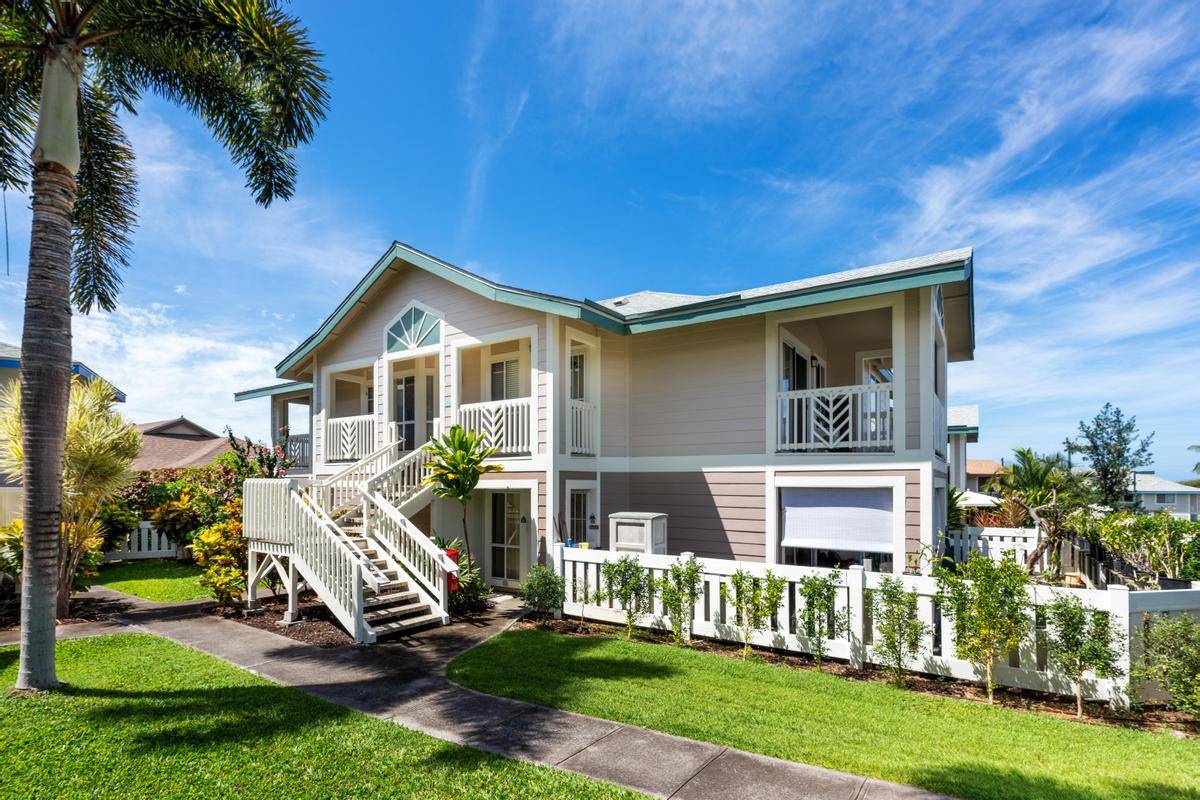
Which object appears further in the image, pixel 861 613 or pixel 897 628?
pixel 861 613

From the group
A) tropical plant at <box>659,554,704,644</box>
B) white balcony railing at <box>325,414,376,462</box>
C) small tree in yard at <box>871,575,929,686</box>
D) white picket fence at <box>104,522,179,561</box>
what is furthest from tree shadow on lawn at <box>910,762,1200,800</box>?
white picket fence at <box>104,522,179,561</box>

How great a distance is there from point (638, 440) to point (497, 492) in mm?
3256

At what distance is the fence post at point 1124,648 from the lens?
5.74 m

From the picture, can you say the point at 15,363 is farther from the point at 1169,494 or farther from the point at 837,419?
the point at 1169,494

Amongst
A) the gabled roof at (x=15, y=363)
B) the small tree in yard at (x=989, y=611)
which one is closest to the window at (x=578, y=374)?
the small tree in yard at (x=989, y=611)

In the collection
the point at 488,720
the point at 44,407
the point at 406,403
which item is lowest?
the point at 488,720

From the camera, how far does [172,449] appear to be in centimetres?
2859

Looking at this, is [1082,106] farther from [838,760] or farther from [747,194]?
[838,760]

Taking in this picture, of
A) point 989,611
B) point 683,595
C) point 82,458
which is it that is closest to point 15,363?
point 82,458

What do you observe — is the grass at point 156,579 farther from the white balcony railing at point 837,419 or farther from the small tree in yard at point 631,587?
the white balcony railing at point 837,419

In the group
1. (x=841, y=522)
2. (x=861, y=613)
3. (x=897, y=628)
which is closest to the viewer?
(x=897, y=628)

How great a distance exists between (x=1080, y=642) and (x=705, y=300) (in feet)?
25.1

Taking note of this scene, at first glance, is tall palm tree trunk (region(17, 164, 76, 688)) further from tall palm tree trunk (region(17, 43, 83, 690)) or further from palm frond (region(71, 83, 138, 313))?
palm frond (region(71, 83, 138, 313))

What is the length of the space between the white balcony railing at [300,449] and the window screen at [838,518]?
549 inches
